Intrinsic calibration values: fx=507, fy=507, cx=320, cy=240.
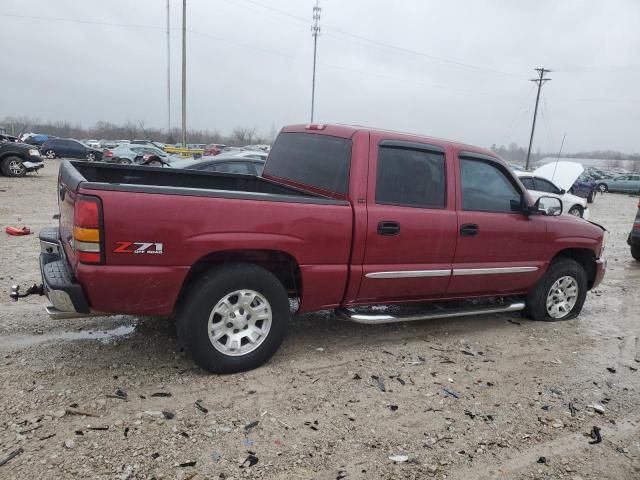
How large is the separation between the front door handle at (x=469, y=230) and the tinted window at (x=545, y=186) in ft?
35.0

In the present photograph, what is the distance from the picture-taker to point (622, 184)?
123ft

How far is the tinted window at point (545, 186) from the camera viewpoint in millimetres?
14250

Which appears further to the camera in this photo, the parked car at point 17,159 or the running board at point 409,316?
the parked car at point 17,159

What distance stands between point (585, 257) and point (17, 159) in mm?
18744

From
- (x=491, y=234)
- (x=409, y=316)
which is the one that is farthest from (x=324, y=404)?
(x=491, y=234)

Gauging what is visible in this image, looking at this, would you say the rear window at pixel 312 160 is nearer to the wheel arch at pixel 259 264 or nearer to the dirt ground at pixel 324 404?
the wheel arch at pixel 259 264

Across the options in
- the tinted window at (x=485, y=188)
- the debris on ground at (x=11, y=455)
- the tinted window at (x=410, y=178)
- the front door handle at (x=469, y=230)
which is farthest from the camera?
the tinted window at (x=485, y=188)

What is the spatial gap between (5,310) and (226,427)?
303cm

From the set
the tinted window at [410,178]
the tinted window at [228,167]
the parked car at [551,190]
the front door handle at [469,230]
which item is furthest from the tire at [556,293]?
the parked car at [551,190]

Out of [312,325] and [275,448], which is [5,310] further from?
[275,448]

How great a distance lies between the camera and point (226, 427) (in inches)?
126

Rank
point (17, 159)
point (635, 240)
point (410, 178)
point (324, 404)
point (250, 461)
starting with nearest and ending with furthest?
1. point (250, 461)
2. point (324, 404)
3. point (410, 178)
4. point (635, 240)
5. point (17, 159)

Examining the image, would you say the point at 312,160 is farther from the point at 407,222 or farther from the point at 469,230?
the point at 469,230

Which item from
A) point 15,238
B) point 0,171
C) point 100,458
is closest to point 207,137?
point 0,171
